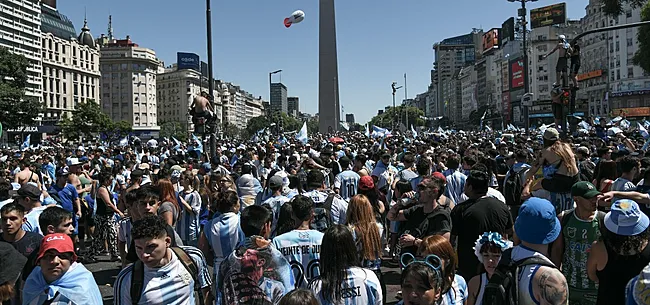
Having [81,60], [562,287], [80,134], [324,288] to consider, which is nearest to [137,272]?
[324,288]

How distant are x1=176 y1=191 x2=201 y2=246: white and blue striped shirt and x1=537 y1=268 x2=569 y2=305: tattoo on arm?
5186mm

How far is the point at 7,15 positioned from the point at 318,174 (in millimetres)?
79633

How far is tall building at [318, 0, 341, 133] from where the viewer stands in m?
54.5

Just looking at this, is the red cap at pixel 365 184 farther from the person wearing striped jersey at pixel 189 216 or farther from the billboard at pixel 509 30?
the billboard at pixel 509 30

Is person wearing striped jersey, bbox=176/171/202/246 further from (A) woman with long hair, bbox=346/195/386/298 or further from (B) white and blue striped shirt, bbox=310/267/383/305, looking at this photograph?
(B) white and blue striped shirt, bbox=310/267/383/305

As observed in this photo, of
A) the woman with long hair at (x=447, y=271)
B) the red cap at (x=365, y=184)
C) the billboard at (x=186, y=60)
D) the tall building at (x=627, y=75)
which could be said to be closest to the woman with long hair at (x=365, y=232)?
the woman with long hair at (x=447, y=271)

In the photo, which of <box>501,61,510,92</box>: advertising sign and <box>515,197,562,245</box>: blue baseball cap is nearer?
<box>515,197,562,245</box>: blue baseball cap

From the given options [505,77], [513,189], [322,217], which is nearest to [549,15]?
[505,77]

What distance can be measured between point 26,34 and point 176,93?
65171mm

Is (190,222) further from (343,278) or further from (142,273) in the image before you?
(343,278)

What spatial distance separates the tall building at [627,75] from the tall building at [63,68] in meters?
81.7

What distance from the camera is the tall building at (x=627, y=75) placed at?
86.1 meters

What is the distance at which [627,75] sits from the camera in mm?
91125

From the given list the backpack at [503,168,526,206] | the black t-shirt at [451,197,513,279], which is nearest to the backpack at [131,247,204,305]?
the black t-shirt at [451,197,513,279]
